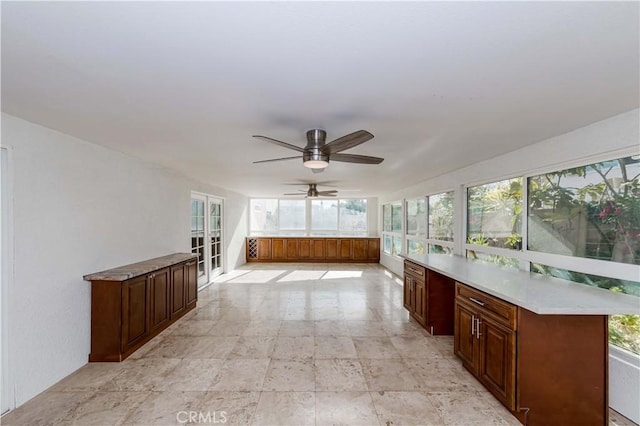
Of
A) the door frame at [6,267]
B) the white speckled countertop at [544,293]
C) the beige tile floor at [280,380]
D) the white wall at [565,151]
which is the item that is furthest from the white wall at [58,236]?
the white wall at [565,151]

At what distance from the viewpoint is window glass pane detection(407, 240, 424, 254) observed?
590 centimetres

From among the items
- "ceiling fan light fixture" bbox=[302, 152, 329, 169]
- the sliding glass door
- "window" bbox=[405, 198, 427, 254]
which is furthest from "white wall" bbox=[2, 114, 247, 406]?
"window" bbox=[405, 198, 427, 254]

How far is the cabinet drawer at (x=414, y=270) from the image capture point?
12.1 feet

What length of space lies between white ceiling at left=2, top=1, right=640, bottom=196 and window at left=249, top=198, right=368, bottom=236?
6.96 metres

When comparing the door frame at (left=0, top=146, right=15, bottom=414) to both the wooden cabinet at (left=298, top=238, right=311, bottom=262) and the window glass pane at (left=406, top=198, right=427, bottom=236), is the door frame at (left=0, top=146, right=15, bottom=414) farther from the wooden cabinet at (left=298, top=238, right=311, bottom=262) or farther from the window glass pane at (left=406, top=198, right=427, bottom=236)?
the wooden cabinet at (left=298, top=238, right=311, bottom=262)

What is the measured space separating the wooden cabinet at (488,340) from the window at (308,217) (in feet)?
21.9

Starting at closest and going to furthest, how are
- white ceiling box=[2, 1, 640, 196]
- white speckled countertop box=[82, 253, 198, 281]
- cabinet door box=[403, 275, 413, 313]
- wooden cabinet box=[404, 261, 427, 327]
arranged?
1. white ceiling box=[2, 1, 640, 196]
2. white speckled countertop box=[82, 253, 198, 281]
3. wooden cabinet box=[404, 261, 427, 327]
4. cabinet door box=[403, 275, 413, 313]

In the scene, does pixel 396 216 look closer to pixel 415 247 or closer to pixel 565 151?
pixel 415 247

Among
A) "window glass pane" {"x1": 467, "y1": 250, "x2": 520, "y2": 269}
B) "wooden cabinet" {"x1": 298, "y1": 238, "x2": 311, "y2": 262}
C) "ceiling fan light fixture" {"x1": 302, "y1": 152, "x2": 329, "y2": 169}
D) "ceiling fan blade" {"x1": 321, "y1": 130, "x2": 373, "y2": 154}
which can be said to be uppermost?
"ceiling fan blade" {"x1": 321, "y1": 130, "x2": 373, "y2": 154}

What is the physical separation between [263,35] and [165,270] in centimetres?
343

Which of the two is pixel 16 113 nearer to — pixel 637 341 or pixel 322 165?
pixel 322 165

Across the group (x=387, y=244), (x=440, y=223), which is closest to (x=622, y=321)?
(x=440, y=223)

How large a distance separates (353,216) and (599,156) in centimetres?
733

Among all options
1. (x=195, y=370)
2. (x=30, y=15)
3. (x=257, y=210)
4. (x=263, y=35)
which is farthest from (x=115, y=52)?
(x=257, y=210)
